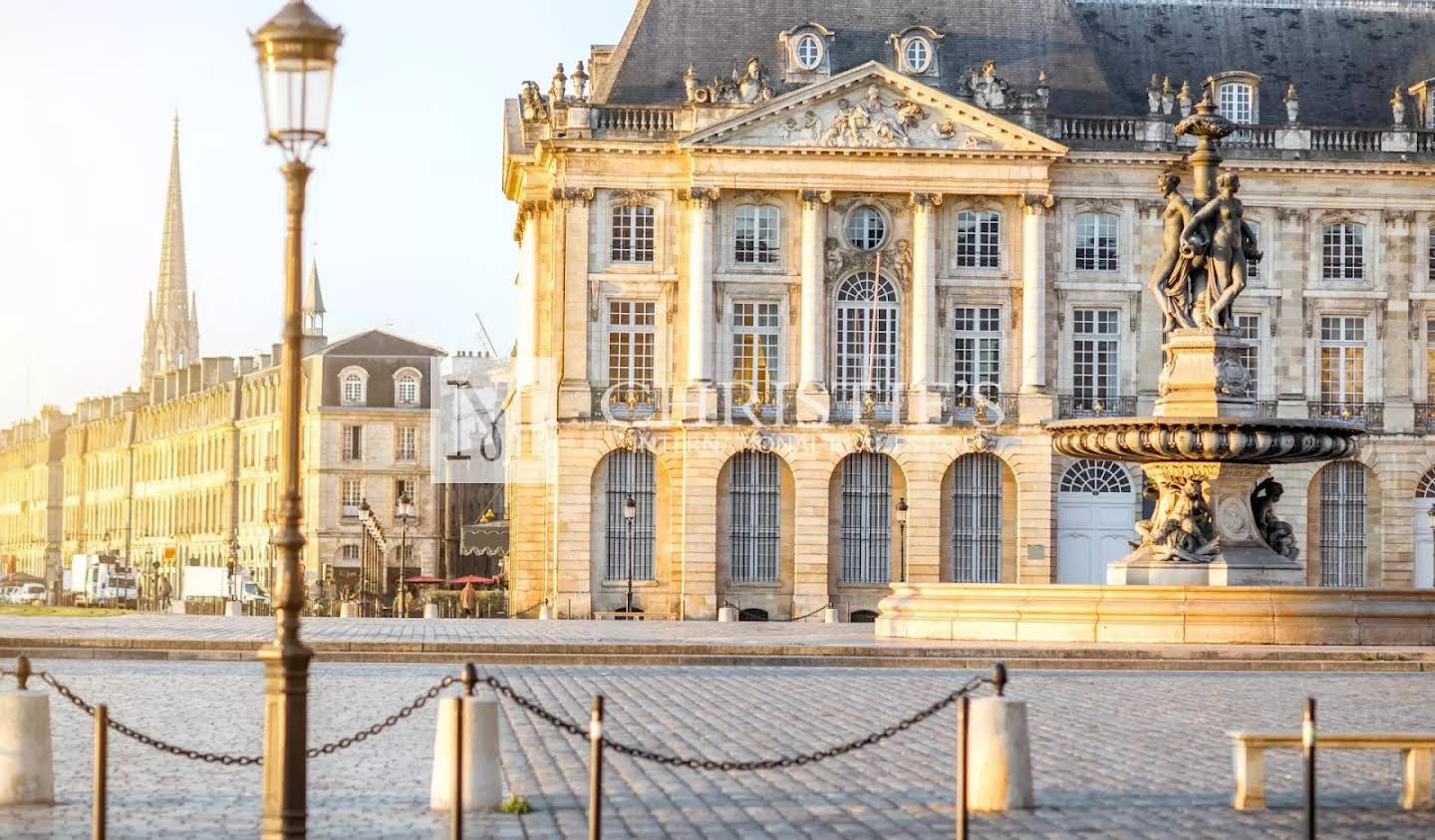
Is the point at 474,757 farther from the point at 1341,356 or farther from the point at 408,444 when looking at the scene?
the point at 408,444

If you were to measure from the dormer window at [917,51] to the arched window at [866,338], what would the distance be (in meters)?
5.36

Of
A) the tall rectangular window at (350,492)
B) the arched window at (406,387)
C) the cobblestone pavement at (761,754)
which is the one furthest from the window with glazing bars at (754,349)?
the arched window at (406,387)

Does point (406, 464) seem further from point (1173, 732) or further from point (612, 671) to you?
point (1173, 732)

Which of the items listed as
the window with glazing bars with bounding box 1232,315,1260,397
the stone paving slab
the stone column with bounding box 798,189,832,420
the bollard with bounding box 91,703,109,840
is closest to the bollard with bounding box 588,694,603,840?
the bollard with bounding box 91,703,109,840

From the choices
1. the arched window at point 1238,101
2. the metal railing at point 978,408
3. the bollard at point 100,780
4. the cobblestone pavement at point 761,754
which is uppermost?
the arched window at point 1238,101

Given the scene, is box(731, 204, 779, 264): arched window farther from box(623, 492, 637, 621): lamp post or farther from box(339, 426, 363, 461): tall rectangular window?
box(339, 426, 363, 461): tall rectangular window

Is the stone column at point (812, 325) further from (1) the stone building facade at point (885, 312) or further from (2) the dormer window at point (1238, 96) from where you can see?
(2) the dormer window at point (1238, 96)

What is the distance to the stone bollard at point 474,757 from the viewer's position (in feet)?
51.8

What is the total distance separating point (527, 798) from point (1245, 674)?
17.2 metres

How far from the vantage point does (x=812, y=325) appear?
208ft

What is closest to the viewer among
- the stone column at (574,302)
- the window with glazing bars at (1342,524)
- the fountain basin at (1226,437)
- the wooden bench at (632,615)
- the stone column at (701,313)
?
the fountain basin at (1226,437)

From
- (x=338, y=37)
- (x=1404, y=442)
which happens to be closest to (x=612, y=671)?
(x=338, y=37)

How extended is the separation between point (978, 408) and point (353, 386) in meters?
48.2

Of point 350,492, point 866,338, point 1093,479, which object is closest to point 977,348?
point 866,338
